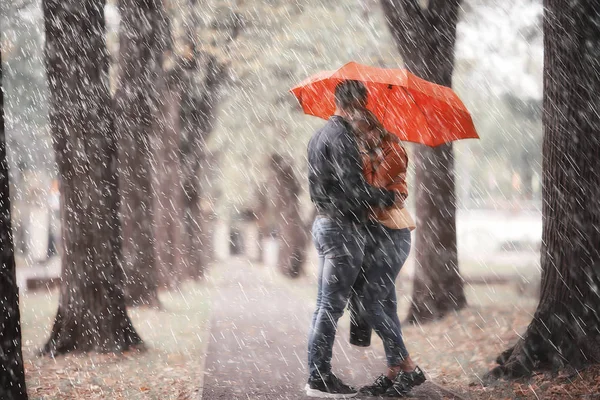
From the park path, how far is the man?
411 mm

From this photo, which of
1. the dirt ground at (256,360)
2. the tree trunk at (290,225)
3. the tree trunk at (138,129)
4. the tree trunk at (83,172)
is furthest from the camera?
the tree trunk at (290,225)

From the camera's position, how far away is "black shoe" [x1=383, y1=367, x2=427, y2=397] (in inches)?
202

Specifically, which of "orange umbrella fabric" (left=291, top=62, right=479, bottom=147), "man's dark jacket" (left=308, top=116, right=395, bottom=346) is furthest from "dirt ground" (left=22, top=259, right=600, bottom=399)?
"orange umbrella fabric" (left=291, top=62, right=479, bottom=147)

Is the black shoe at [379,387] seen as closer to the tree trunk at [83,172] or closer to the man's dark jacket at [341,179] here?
the man's dark jacket at [341,179]

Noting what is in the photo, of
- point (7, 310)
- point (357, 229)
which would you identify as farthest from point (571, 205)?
point (7, 310)

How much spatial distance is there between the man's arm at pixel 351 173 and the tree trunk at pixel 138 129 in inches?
320

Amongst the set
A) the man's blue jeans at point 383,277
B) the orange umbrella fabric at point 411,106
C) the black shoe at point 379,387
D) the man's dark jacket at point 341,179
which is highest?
the orange umbrella fabric at point 411,106

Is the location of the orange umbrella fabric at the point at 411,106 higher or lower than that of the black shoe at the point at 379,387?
higher

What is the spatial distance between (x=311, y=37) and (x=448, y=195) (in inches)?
327

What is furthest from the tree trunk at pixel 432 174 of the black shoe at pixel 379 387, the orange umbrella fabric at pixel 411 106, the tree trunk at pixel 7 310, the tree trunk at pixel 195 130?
the tree trunk at pixel 195 130

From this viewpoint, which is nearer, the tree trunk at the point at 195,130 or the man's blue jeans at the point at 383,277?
the man's blue jeans at the point at 383,277

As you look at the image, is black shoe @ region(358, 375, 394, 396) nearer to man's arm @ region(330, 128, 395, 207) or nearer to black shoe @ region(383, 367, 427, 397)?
black shoe @ region(383, 367, 427, 397)

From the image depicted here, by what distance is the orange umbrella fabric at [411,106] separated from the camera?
561cm

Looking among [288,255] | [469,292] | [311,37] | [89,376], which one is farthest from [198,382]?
[288,255]
